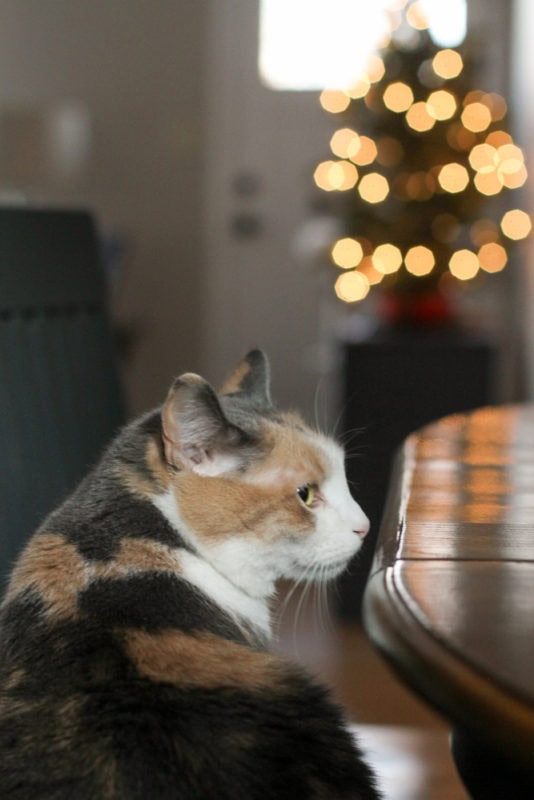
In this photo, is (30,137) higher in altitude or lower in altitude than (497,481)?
→ higher

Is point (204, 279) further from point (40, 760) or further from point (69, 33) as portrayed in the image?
point (40, 760)

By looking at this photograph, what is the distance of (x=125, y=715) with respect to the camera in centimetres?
75

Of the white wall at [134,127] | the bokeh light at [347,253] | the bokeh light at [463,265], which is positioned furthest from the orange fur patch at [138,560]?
the white wall at [134,127]

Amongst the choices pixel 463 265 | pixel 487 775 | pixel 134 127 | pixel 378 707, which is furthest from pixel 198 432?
pixel 134 127

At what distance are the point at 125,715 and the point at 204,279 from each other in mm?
5030

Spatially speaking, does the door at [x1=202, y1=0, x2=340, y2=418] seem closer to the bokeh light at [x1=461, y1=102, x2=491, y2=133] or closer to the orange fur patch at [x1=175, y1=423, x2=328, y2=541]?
the bokeh light at [x1=461, y1=102, x2=491, y2=133]

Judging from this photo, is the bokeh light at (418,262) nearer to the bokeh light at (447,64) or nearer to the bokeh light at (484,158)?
the bokeh light at (484,158)

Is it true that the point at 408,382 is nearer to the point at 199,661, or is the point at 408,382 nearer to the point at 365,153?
the point at 365,153

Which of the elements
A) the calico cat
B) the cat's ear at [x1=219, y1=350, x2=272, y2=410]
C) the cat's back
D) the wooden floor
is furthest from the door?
the cat's back

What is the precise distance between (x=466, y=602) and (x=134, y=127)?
5310mm

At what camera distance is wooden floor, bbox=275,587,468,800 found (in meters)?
1.19

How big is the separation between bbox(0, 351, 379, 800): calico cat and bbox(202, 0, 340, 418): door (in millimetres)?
4348

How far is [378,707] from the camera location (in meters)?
2.87

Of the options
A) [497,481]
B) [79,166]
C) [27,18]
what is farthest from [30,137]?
[497,481]
